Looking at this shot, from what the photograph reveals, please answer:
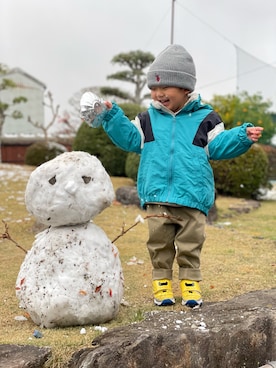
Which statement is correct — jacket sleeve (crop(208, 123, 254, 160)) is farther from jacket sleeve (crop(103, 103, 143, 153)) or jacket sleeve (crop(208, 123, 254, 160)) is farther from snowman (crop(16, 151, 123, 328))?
snowman (crop(16, 151, 123, 328))

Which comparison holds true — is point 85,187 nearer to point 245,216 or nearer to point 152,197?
point 152,197

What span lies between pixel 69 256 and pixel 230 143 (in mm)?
1141

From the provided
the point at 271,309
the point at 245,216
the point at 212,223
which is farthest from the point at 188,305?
the point at 245,216

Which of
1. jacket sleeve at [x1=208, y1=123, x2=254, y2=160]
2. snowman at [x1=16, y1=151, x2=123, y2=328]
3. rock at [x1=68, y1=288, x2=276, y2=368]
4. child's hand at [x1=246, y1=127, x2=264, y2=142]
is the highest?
child's hand at [x1=246, y1=127, x2=264, y2=142]

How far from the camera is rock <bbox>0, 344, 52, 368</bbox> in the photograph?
2.38m

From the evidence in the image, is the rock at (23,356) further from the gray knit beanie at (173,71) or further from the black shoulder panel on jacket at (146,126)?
the gray knit beanie at (173,71)

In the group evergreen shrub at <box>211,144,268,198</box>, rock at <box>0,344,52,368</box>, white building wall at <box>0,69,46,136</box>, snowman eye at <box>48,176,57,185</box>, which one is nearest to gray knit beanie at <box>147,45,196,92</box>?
snowman eye at <box>48,176,57,185</box>

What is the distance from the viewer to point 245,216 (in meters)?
8.35

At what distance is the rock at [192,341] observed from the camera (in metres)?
2.49

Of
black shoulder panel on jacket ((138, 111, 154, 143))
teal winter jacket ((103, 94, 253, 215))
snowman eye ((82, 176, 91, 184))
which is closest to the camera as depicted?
snowman eye ((82, 176, 91, 184))

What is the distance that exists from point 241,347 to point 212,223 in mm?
4578

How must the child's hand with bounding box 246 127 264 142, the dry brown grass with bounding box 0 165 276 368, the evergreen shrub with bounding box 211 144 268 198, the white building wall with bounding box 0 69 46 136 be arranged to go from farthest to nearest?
the white building wall with bounding box 0 69 46 136 → the evergreen shrub with bounding box 211 144 268 198 → the child's hand with bounding box 246 127 264 142 → the dry brown grass with bounding box 0 165 276 368

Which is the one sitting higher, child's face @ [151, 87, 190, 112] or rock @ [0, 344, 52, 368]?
child's face @ [151, 87, 190, 112]

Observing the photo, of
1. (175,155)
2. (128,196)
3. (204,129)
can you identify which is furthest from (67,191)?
(128,196)
